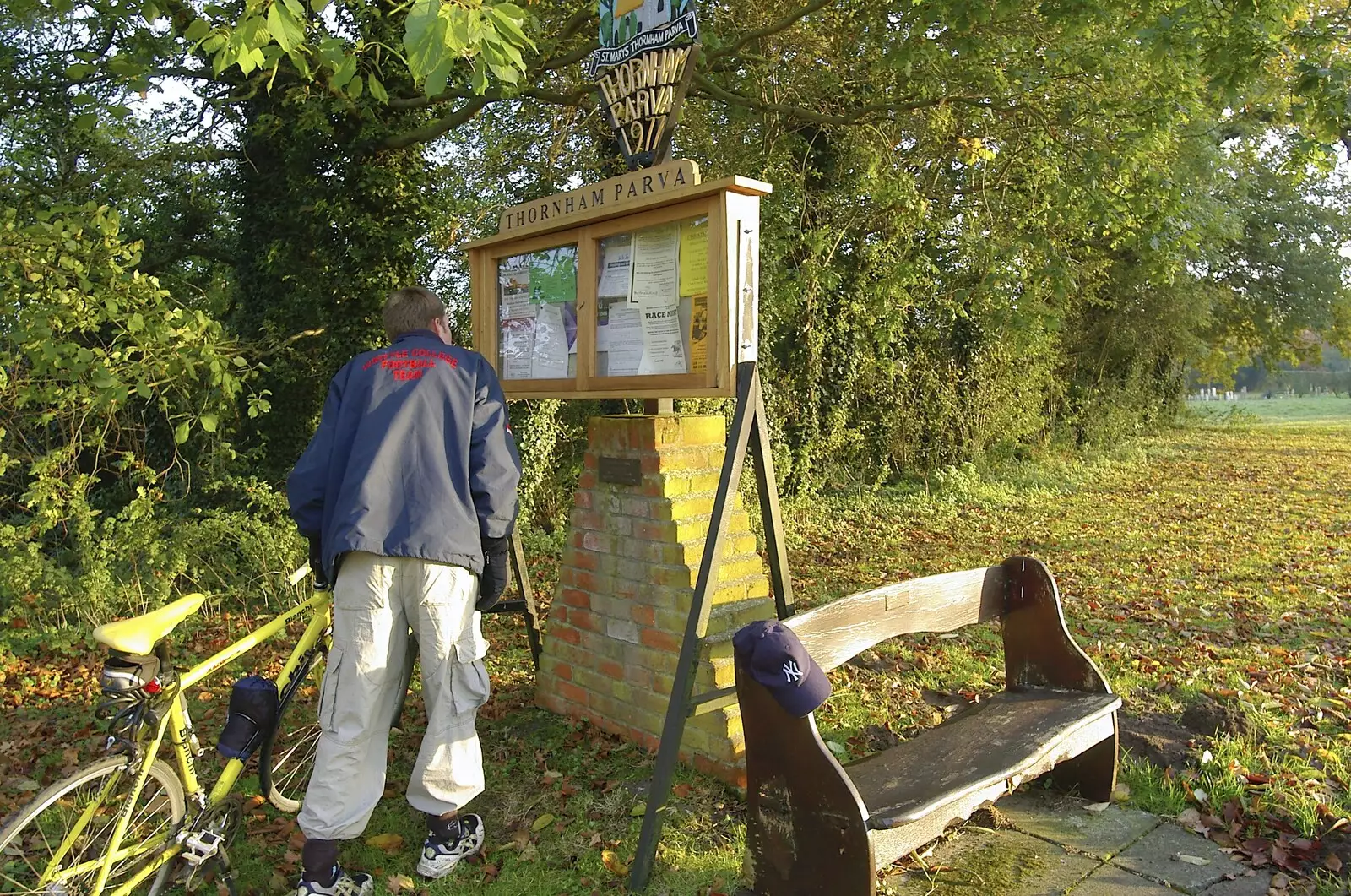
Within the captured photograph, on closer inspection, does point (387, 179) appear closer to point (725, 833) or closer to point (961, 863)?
point (725, 833)

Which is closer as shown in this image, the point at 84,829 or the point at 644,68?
the point at 84,829

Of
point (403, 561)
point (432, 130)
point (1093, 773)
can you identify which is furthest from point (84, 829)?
point (432, 130)

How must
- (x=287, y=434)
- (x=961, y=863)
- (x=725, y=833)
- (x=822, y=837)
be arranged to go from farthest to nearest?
(x=287, y=434), (x=725, y=833), (x=961, y=863), (x=822, y=837)

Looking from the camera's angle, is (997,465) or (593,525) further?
(997,465)

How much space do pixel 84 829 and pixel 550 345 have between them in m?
2.56

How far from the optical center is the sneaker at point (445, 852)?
10.7 ft

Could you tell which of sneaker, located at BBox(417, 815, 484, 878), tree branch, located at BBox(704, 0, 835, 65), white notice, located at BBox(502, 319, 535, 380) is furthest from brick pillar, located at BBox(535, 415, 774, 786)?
tree branch, located at BBox(704, 0, 835, 65)

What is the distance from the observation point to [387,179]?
7371mm

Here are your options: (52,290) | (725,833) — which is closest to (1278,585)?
(725,833)

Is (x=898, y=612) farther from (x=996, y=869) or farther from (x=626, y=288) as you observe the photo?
(x=626, y=288)

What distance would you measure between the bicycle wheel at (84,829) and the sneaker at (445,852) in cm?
82

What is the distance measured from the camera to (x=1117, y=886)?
10.0 feet

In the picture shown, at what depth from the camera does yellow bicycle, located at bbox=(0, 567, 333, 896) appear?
270 cm

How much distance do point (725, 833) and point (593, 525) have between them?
1.58m
